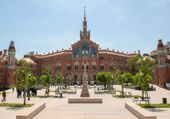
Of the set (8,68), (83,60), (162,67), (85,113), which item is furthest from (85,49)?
(85,113)

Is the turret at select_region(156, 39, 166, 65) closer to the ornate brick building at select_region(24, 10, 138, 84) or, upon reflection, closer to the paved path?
the ornate brick building at select_region(24, 10, 138, 84)

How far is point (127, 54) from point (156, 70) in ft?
157

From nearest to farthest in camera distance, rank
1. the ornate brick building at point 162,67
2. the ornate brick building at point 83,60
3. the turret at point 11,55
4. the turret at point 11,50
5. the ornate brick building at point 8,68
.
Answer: the ornate brick building at point 162,67 < the ornate brick building at point 8,68 < the turret at point 11,55 < the turret at point 11,50 < the ornate brick building at point 83,60

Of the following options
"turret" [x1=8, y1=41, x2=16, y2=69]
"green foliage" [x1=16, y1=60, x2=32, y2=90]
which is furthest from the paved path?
"turret" [x1=8, y1=41, x2=16, y2=69]

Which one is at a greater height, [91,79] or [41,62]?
[41,62]

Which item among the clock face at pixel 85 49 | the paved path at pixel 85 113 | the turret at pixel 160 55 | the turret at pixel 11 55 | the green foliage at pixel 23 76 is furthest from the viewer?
the clock face at pixel 85 49

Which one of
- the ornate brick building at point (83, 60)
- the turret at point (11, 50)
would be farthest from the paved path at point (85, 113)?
the ornate brick building at point (83, 60)

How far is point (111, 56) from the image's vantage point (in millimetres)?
122000

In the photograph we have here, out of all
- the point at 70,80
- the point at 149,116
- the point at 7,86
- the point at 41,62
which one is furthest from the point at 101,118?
the point at 41,62

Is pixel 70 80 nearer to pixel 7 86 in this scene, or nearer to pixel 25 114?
pixel 7 86

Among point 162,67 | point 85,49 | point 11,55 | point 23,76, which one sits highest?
point 85,49

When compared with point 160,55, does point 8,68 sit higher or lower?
lower

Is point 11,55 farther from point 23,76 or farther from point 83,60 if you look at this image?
point 23,76

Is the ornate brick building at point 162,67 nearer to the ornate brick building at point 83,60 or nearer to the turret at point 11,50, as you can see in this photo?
the ornate brick building at point 83,60
